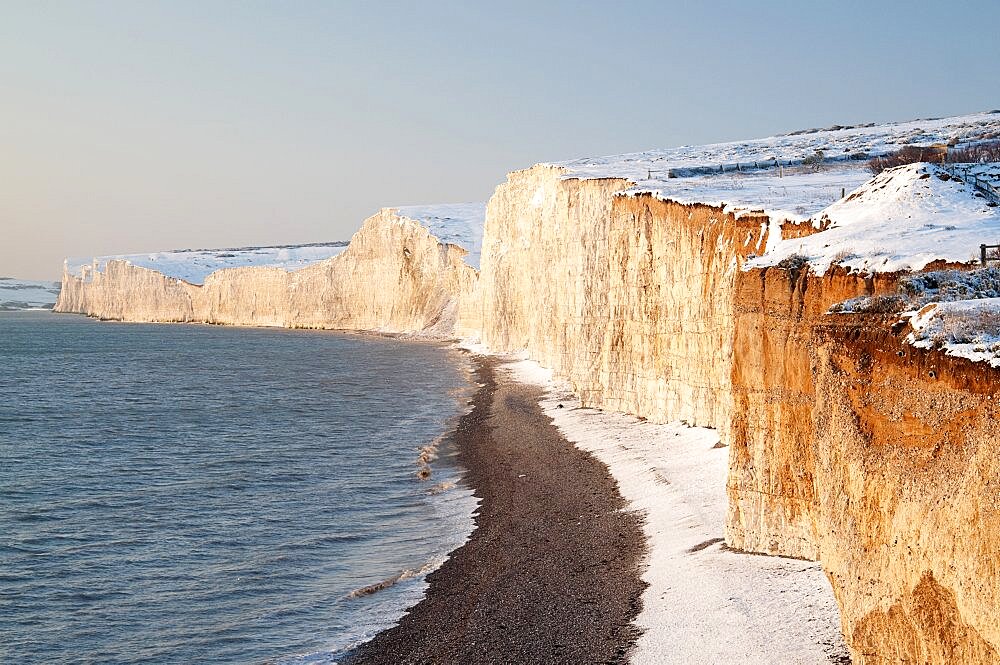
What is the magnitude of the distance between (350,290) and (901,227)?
352 feet

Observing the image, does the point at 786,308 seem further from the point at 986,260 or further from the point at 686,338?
the point at 686,338

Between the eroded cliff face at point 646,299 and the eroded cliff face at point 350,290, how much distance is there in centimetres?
4260

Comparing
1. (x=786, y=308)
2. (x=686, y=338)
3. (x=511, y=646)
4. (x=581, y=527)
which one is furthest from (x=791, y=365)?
(x=686, y=338)

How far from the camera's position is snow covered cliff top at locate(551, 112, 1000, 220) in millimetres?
24781

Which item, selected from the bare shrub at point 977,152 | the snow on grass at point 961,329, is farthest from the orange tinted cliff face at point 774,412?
the bare shrub at point 977,152

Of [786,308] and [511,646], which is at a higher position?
[786,308]

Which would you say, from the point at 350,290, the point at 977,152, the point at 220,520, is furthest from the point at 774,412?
the point at 350,290

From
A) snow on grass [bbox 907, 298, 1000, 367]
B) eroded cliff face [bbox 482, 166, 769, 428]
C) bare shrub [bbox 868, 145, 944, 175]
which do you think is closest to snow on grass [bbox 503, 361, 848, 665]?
eroded cliff face [bbox 482, 166, 769, 428]

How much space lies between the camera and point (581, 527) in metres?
17.4

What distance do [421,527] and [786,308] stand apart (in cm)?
1019

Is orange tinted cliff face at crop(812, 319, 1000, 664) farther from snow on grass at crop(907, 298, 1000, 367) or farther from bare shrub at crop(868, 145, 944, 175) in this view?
bare shrub at crop(868, 145, 944, 175)

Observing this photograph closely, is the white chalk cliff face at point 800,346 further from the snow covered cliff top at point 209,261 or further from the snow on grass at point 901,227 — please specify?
the snow covered cliff top at point 209,261

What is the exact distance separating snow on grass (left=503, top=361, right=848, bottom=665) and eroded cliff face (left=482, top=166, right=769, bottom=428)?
221 cm

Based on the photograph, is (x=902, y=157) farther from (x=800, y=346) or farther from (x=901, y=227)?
(x=800, y=346)
